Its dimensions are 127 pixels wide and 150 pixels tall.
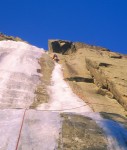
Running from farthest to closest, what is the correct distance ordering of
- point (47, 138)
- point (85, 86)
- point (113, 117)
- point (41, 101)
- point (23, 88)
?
point (85, 86), point (23, 88), point (41, 101), point (113, 117), point (47, 138)

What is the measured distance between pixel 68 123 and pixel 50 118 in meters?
0.71

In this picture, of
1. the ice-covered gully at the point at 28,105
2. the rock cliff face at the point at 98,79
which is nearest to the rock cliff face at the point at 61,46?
the ice-covered gully at the point at 28,105

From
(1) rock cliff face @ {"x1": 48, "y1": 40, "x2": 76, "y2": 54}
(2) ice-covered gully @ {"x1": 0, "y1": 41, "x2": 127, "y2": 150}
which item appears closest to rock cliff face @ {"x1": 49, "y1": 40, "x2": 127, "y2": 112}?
(2) ice-covered gully @ {"x1": 0, "y1": 41, "x2": 127, "y2": 150}

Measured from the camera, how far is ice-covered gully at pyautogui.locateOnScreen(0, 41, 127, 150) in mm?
9789

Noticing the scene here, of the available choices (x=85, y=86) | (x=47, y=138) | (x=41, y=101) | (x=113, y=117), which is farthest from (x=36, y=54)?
(x=47, y=138)

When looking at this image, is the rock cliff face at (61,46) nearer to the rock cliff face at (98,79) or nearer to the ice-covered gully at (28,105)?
the ice-covered gully at (28,105)

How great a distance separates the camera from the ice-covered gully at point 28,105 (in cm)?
979

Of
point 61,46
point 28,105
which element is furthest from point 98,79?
point 61,46

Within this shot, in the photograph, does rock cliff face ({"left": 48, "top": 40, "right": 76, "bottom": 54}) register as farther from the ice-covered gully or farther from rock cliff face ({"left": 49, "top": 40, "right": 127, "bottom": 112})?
rock cliff face ({"left": 49, "top": 40, "right": 127, "bottom": 112})

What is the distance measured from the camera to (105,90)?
779 inches

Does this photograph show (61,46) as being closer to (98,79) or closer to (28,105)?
(98,79)

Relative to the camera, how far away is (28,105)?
16922 mm

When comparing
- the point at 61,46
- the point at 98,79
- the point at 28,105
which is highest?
the point at 61,46

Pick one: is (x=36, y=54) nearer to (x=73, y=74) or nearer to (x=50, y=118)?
(x=73, y=74)
